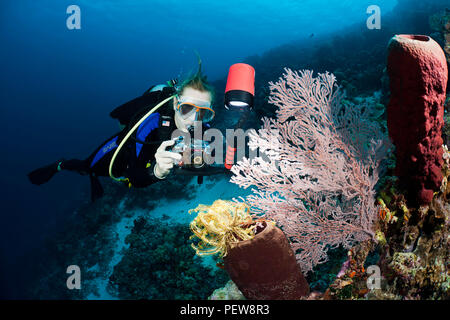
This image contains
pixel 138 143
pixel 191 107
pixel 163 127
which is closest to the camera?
pixel 163 127

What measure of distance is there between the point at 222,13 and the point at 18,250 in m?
53.6

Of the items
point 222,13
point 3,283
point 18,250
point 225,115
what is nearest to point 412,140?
point 225,115

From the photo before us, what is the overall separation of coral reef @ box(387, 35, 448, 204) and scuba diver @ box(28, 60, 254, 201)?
4.46 ft

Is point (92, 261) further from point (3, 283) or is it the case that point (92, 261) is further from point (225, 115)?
point (3, 283)

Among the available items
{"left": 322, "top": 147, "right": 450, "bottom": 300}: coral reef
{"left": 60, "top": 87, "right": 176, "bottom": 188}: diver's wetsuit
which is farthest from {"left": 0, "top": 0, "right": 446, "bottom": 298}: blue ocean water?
{"left": 322, "top": 147, "right": 450, "bottom": 300}: coral reef

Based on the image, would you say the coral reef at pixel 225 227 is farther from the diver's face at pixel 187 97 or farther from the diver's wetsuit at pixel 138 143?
the diver's face at pixel 187 97

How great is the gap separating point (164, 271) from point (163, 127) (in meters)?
4.50

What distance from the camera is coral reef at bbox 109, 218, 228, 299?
5043mm

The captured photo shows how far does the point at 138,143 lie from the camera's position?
3.34 m

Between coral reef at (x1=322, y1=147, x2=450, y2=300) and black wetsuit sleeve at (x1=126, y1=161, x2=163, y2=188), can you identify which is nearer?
coral reef at (x1=322, y1=147, x2=450, y2=300)

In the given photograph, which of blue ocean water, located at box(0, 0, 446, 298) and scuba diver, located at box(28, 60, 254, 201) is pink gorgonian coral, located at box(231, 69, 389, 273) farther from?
blue ocean water, located at box(0, 0, 446, 298)

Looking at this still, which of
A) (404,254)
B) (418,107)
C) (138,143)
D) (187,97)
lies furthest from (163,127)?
(404,254)

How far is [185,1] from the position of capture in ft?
136

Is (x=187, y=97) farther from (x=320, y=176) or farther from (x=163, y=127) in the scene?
(x=320, y=176)
